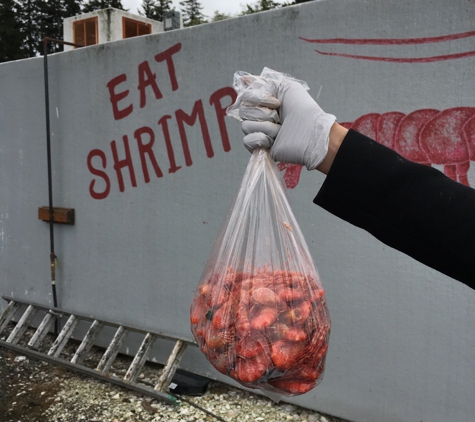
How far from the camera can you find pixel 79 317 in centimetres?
415

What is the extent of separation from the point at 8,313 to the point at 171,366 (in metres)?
2.18

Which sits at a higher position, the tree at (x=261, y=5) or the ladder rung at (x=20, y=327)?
the tree at (x=261, y=5)

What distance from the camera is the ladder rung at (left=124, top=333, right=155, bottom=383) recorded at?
3463 millimetres

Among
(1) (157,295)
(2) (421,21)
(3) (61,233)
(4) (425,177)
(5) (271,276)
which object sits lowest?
(1) (157,295)

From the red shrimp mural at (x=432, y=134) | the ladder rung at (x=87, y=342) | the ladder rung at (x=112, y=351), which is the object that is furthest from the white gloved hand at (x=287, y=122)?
the ladder rung at (x=87, y=342)

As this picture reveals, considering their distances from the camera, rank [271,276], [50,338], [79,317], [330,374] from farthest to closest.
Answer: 1. [50,338]
2. [79,317]
3. [330,374]
4. [271,276]

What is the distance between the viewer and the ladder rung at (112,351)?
365 centimetres

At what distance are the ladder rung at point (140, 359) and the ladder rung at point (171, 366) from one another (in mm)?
216

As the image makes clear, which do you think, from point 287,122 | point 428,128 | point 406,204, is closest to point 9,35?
point 428,128

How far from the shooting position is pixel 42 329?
4.22 meters

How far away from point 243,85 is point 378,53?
5.28ft

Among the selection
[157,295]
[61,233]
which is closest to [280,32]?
[157,295]

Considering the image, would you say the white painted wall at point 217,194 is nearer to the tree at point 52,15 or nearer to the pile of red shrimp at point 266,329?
the pile of red shrimp at point 266,329

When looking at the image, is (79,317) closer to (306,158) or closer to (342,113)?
(342,113)
